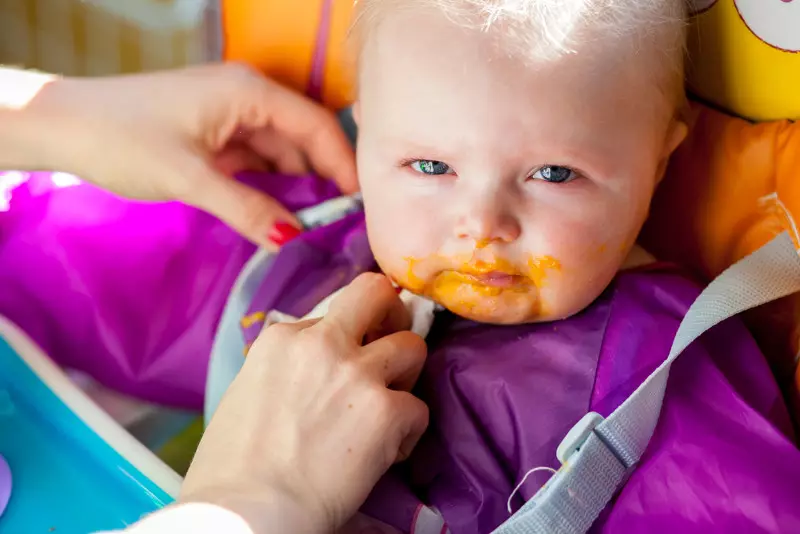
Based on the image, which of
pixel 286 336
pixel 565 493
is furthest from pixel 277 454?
pixel 565 493

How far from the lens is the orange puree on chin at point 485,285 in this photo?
26.8 inches

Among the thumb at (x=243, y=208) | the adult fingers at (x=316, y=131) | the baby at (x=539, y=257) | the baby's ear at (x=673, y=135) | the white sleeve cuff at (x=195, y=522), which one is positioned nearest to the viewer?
the white sleeve cuff at (x=195, y=522)

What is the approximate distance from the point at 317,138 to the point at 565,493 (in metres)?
0.57

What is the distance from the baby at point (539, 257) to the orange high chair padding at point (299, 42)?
26cm

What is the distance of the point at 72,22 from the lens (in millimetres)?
1202

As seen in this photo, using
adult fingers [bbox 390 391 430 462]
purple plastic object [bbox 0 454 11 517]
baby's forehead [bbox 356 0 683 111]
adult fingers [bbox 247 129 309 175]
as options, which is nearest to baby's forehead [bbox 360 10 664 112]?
baby's forehead [bbox 356 0 683 111]

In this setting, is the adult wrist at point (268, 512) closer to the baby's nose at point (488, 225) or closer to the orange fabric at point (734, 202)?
the baby's nose at point (488, 225)

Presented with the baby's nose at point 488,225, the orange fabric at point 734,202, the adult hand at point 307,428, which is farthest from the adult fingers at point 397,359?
the orange fabric at point 734,202

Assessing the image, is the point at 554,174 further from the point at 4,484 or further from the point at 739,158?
the point at 4,484

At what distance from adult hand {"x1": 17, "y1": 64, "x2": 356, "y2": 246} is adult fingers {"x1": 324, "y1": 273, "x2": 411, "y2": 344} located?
0.22 meters

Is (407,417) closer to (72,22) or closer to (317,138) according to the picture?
(317,138)

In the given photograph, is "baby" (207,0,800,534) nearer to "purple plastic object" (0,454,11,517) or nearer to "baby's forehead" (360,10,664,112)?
"baby's forehead" (360,10,664,112)

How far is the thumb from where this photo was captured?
34.3 inches

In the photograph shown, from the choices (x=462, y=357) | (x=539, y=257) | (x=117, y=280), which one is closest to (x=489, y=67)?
(x=539, y=257)
